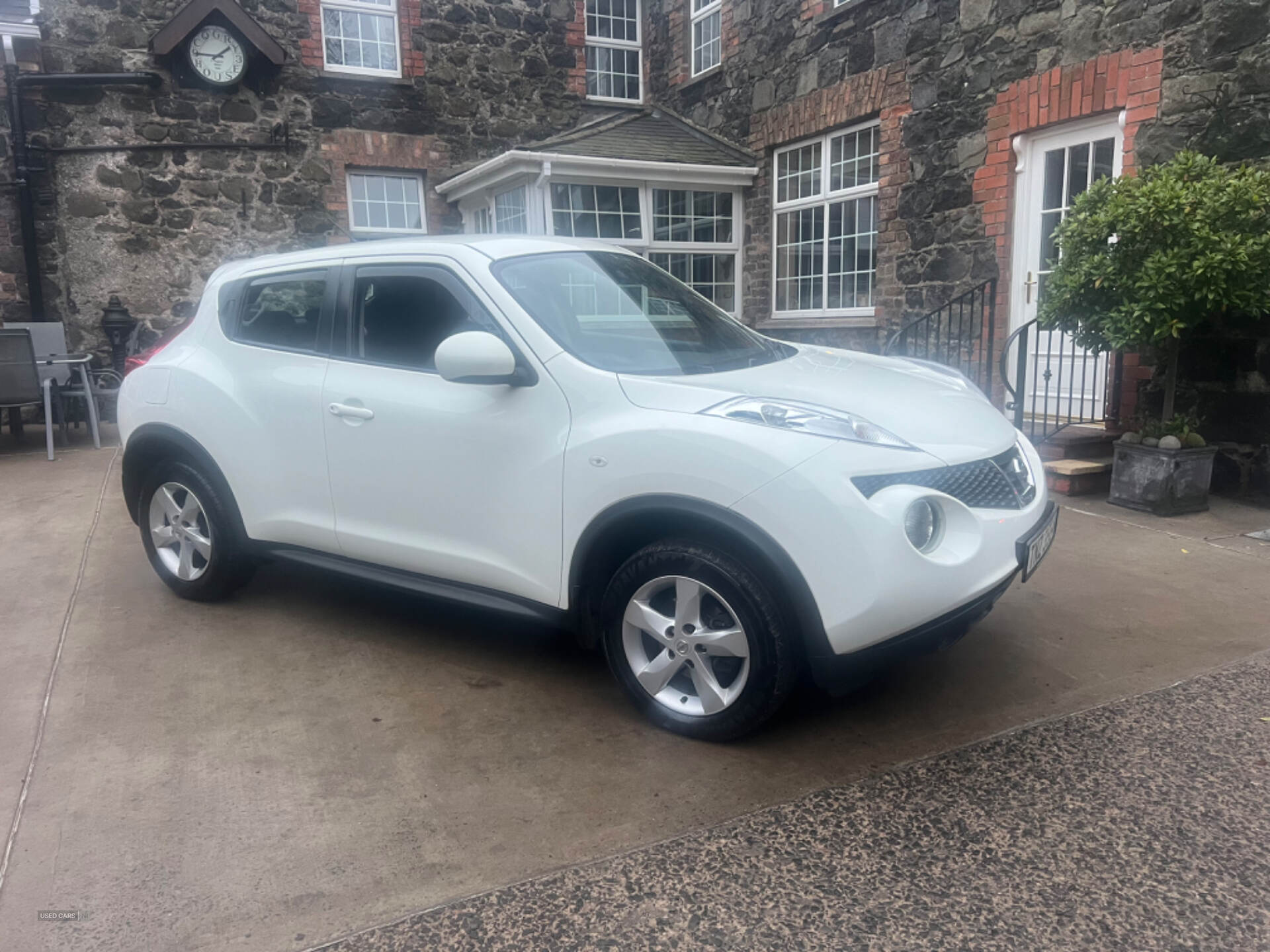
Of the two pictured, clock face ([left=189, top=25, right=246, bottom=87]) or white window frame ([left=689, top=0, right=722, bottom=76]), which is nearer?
clock face ([left=189, top=25, right=246, bottom=87])

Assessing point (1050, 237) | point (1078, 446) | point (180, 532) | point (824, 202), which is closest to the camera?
point (180, 532)

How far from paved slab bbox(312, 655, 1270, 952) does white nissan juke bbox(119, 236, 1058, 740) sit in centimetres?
45

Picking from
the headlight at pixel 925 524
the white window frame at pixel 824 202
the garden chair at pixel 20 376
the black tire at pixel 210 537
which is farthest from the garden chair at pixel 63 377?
the headlight at pixel 925 524

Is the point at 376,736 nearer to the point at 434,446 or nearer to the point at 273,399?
the point at 434,446

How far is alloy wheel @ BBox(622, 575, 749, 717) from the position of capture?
116 inches

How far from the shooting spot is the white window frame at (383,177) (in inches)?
473

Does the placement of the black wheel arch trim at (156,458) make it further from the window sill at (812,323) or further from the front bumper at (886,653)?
the window sill at (812,323)

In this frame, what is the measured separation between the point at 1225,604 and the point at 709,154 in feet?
29.2

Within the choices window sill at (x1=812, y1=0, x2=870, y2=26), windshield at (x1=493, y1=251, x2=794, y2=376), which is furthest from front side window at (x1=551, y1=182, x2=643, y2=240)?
windshield at (x1=493, y1=251, x2=794, y2=376)

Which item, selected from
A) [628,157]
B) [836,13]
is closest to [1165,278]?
[836,13]

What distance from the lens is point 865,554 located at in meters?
2.66

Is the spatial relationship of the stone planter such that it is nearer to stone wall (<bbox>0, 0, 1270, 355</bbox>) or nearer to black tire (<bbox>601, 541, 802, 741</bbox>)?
stone wall (<bbox>0, 0, 1270, 355</bbox>)

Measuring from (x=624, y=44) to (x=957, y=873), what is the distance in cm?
1374

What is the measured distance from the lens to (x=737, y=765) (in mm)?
2930
